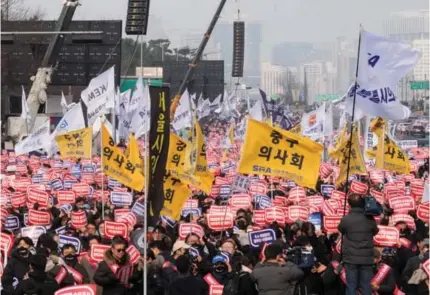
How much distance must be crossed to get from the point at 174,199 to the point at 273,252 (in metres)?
6.60

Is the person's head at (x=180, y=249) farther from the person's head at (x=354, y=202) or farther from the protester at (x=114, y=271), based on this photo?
the person's head at (x=354, y=202)

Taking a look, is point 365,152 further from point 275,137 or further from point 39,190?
point 275,137

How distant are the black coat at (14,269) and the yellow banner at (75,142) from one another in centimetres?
1309

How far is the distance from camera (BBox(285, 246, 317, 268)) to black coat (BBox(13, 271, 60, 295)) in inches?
85.6

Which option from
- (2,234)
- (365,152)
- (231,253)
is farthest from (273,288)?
(365,152)

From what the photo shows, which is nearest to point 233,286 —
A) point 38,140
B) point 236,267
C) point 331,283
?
point 236,267

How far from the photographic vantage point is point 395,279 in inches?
468

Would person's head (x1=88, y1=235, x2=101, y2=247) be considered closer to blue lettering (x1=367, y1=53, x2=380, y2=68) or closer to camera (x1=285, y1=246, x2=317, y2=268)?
camera (x1=285, y1=246, x2=317, y2=268)

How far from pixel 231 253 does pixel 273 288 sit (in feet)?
10.1

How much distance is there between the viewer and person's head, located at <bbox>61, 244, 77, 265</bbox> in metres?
13.2

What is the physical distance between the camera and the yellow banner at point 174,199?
54.6 feet

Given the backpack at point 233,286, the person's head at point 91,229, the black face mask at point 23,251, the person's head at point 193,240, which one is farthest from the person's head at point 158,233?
the backpack at point 233,286

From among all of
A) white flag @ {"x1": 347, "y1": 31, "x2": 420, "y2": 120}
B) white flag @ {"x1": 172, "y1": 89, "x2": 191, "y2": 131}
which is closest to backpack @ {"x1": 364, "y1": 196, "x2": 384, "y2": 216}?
white flag @ {"x1": 347, "y1": 31, "x2": 420, "y2": 120}

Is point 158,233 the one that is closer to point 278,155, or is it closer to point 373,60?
point 278,155
